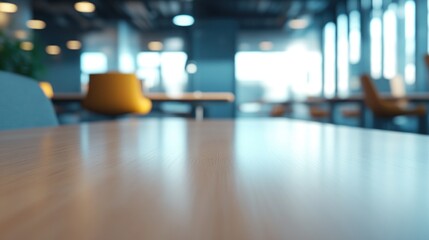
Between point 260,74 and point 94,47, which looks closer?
point 94,47

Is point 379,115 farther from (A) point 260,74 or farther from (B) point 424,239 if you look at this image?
(A) point 260,74

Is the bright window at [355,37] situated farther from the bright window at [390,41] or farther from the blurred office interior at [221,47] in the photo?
the bright window at [390,41]

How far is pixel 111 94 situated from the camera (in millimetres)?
4164

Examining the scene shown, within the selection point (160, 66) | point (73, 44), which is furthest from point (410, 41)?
point (73, 44)

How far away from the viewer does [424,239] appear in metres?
0.13

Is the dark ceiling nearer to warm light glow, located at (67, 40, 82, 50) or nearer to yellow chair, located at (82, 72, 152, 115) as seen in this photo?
warm light glow, located at (67, 40, 82, 50)

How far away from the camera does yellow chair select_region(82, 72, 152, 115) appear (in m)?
4.15

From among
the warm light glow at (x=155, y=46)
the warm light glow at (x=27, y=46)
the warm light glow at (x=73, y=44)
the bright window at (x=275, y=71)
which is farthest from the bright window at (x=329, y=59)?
the warm light glow at (x=27, y=46)

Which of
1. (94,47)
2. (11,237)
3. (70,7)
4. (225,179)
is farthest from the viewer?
(94,47)

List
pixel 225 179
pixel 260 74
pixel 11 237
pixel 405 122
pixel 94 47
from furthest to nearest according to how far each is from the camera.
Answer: pixel 260 74, pixel 94 47, pixel 405 122, pixel 225 179, pixel 11 237

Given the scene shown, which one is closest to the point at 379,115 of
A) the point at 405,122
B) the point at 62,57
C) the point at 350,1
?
the point at 405,122

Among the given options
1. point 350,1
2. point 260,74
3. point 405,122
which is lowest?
point 405,122

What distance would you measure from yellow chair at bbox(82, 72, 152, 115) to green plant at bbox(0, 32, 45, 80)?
2.41 metres

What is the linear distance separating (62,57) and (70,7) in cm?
136
